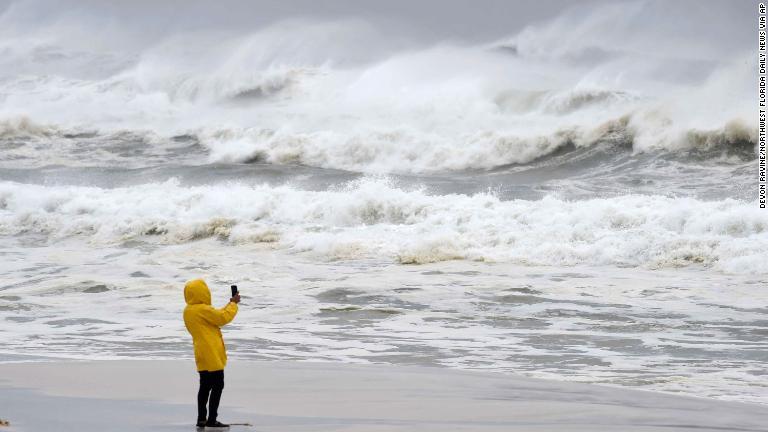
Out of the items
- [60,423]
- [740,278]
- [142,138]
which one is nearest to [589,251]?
[740,278]

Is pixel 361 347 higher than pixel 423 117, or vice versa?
pixel 423 117

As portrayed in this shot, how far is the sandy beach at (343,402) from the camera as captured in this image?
6.30m

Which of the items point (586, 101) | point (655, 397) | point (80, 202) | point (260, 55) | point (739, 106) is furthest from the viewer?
point (260, 55)

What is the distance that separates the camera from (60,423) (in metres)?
6.31

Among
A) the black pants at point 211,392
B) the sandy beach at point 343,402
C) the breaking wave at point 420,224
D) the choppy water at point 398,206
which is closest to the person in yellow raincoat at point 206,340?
the black pants at point 211,392

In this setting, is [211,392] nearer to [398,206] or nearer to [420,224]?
[420,224]

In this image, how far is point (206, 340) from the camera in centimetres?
617

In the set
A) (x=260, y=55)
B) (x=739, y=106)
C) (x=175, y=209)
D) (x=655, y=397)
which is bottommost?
(x=655, y=397)

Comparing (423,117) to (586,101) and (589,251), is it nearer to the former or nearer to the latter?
(586,101)

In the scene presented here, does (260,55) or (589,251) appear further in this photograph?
(260,55)

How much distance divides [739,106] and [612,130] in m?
2.88

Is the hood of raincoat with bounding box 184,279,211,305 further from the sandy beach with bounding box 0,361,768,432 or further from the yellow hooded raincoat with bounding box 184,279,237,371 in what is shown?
the sandy beach with bounding box 0,361,768,432

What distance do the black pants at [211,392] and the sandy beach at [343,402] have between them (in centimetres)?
12

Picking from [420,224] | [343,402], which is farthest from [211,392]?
[420,224]
